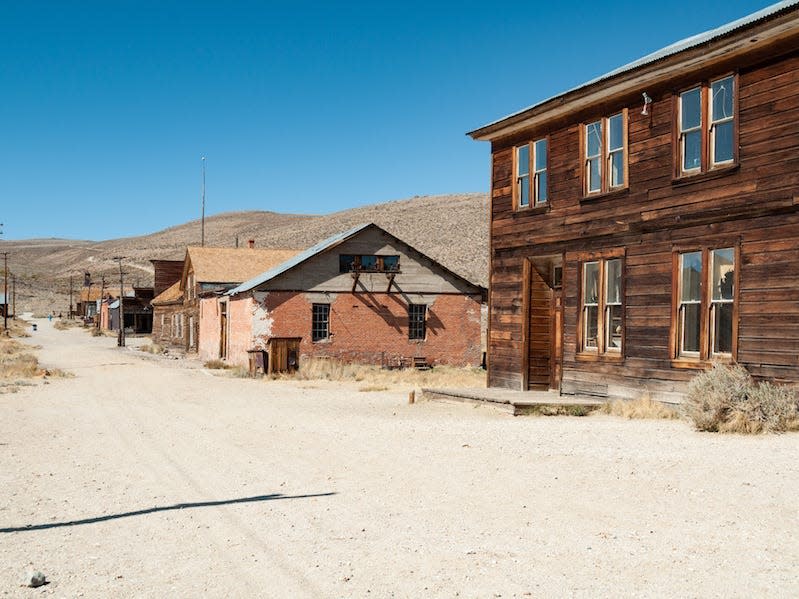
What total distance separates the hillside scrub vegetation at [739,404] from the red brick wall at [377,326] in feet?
64.2

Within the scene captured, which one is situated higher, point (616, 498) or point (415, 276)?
point (415, 276)

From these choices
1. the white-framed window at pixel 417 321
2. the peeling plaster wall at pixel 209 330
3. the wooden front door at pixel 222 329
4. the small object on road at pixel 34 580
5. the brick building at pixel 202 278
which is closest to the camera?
the small object on road at pixel 34 580

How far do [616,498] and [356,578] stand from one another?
10.8 ft

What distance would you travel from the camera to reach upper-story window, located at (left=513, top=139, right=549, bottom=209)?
1767cm

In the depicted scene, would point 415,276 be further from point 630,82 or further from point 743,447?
point 743,447

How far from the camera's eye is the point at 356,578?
5.57 metres

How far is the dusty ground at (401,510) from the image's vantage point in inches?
218

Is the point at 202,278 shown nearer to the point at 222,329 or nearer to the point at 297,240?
the point at 222,329

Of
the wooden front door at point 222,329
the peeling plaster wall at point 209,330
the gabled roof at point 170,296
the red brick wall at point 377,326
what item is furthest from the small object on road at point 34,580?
the gabled roof at point 170,296

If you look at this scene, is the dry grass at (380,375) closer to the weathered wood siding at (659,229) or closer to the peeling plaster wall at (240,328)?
the peeling plaster wall at (240,328)

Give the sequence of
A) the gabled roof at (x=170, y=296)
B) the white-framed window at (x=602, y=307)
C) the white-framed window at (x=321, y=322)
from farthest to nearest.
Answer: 1. the gabled roof at (x=170, y=296)
2. the white-framed window at (x=321, y=322)
3. the white-framed window at (x=602, y=307)

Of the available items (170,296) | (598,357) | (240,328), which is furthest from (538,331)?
(170,296)

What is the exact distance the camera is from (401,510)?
24.9 feet

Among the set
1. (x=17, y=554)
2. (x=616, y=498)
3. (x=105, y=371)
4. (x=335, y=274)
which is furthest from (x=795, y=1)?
(x=105, y=371)
